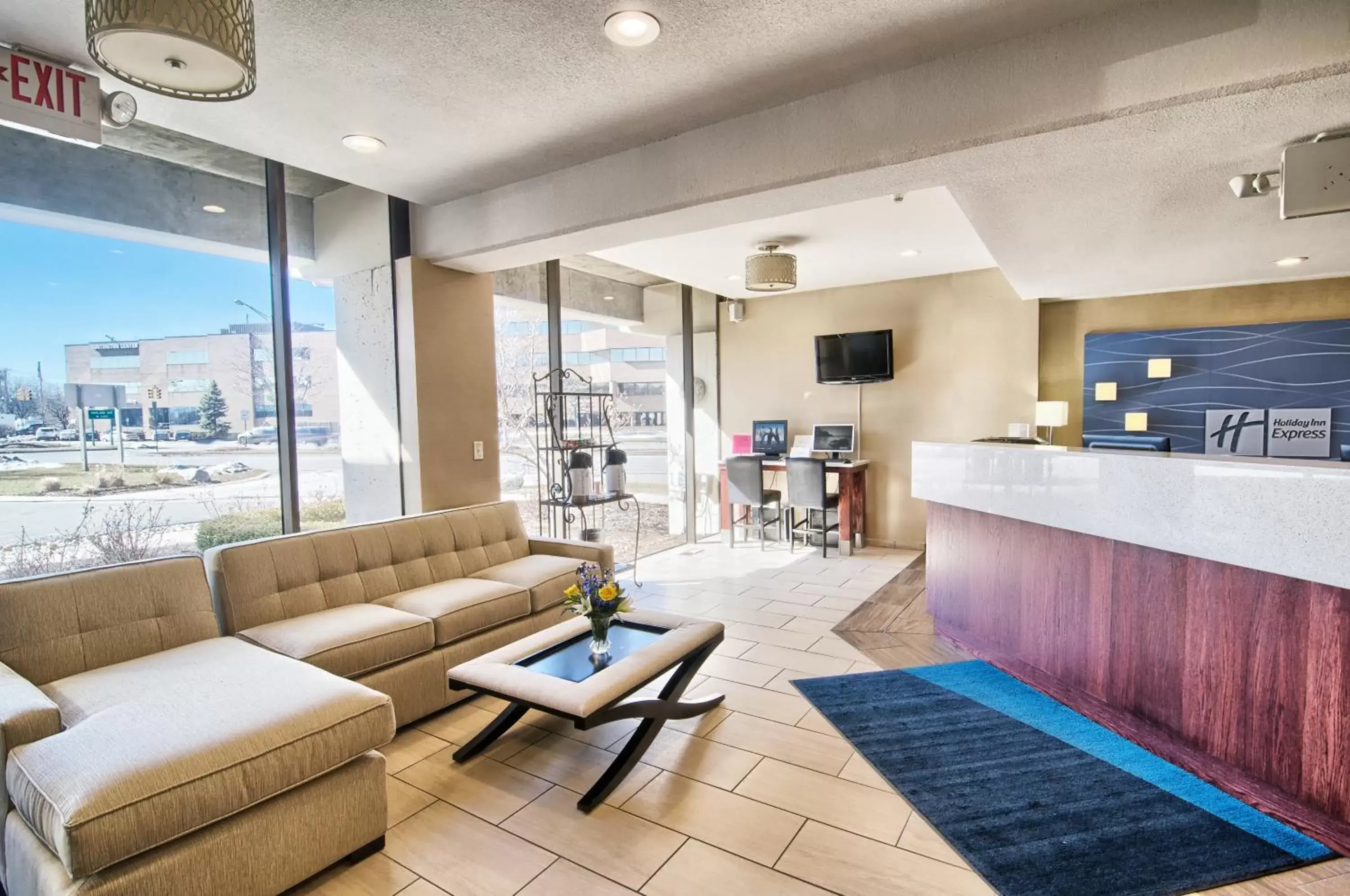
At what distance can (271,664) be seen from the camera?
2291 mm

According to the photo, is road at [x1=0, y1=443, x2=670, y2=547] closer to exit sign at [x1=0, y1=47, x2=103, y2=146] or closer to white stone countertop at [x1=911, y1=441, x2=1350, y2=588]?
exit sign at [x1=0, y1=47, x2=103, y2=146]

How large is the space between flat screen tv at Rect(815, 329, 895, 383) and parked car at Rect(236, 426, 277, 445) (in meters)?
5.06

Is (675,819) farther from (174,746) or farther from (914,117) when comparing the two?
(914,117)

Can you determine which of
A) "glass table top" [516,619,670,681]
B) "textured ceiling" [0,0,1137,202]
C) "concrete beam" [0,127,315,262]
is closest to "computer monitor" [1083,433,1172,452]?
"textured ceiling" [0,0,1137,202]

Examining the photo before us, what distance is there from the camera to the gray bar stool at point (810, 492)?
616 centimetres

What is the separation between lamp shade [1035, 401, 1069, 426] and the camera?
18.5ft

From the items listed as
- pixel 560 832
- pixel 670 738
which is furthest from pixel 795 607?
pixel 560 832

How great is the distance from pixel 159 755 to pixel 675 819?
1532mm

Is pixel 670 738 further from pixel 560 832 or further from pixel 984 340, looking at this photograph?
pixel 984 340

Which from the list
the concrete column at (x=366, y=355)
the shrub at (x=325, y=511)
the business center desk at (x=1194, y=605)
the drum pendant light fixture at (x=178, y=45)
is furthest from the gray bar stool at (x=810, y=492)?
the drum pendant light fixture at (x=178, y=45)

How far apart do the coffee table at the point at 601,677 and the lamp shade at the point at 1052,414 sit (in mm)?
4254

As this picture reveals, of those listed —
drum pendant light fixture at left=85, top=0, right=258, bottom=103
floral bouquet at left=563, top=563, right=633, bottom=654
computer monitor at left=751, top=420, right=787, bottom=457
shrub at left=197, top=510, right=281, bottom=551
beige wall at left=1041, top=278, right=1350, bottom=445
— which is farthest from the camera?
computer monitor at left=751, top=420, right=787, bottom=457

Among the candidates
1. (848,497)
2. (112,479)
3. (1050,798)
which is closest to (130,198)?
(112,479)

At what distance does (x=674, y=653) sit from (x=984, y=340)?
4.99m
